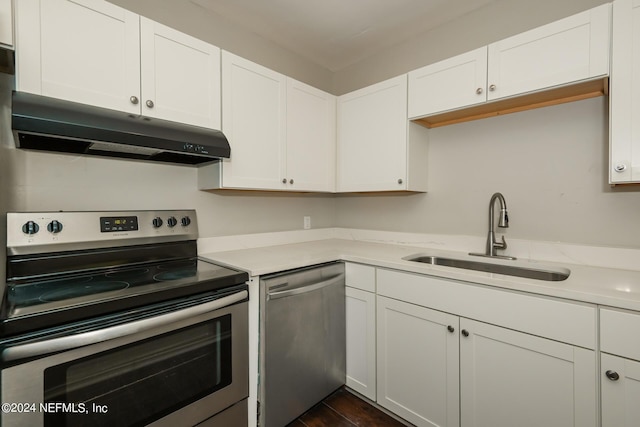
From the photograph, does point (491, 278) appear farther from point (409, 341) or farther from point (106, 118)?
point (106, 118)

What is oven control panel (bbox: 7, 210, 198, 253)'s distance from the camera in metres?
1.25

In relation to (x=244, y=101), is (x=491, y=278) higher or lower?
lower

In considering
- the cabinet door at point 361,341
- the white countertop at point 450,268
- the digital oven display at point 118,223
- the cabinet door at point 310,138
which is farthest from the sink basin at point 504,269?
the digital oven display at point 118,223

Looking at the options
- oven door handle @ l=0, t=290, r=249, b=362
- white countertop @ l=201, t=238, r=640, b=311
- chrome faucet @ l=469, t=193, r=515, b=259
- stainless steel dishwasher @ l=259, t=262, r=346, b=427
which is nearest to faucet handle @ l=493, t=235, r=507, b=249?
chrome faucet @ l=469, t=193, r=515, b=259

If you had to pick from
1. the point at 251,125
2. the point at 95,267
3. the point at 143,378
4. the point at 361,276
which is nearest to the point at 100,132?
the point at 95,267

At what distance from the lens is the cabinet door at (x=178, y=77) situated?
1.44 meters

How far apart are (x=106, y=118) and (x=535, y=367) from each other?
204 centimetres

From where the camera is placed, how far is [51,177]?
1404 mm

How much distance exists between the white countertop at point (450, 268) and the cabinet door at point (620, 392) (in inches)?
8.2

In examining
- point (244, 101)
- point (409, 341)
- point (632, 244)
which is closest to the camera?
point (632, 244)

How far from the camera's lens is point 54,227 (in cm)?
131

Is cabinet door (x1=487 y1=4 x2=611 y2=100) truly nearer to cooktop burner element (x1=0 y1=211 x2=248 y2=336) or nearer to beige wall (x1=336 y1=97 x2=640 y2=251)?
→ beige wall (x1=336 y1=97 x2=640 y2=251)

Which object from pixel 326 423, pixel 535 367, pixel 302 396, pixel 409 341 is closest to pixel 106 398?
pixel 302 396

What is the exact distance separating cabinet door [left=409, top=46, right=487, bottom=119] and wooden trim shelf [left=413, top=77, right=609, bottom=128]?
63 millimetres
